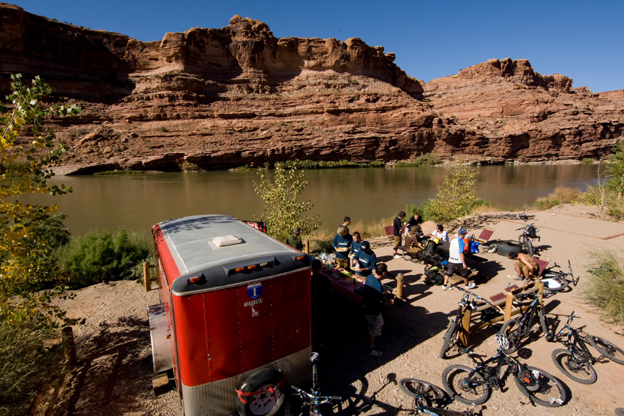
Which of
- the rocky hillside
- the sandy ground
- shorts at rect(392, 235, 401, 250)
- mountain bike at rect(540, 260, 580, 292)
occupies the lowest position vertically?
the sandy ground

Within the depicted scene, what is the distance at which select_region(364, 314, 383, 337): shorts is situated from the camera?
16.8 feet

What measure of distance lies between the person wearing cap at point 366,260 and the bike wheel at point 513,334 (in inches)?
98.3

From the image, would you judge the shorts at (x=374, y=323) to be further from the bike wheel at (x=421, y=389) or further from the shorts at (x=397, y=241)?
the shorts at (x=397, y=241)

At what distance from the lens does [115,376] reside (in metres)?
4.79

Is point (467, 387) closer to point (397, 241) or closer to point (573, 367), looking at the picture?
point (573, 367)

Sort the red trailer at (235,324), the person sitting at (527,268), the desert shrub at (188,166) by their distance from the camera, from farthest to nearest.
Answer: the desert shrub at (188,166) → the person sitting at (527,268) → the red trailer at (235,324)

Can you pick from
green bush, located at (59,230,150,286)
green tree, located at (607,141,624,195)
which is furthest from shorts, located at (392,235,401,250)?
green tree, located at (607,141,624,195)

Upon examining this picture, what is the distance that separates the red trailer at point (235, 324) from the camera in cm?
320

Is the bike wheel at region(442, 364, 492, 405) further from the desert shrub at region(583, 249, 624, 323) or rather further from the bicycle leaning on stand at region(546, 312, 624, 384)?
the desert shrub at region(583, 249, 624, 323)

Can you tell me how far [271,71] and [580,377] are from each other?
85.4m

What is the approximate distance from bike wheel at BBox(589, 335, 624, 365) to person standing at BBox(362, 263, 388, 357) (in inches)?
132

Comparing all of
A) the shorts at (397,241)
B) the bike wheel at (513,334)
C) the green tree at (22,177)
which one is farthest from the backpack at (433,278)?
the green tree at (22,177)

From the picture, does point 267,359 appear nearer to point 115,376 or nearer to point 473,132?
point 115,376

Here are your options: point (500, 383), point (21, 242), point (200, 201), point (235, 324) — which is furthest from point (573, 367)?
point (200, 201)
